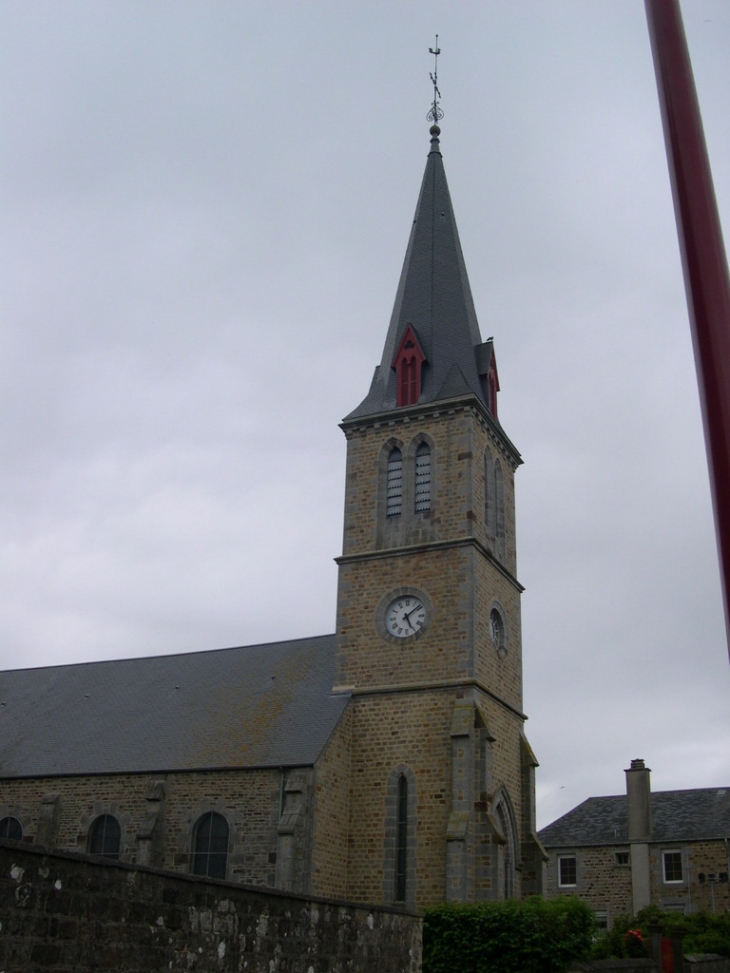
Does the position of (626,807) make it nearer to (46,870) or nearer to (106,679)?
(106,679)

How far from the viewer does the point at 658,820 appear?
4047 centimetres

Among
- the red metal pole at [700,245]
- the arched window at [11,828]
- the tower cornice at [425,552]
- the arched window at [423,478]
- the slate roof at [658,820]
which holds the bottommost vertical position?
the red metal pole at [700,245]

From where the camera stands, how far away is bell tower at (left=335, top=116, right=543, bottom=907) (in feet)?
81.9

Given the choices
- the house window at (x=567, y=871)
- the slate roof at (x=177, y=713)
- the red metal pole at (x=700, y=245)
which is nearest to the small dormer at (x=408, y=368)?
the slate roof at (x=177, y=713)

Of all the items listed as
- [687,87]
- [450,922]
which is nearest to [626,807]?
[450,922]

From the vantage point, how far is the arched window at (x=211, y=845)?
1001 inches

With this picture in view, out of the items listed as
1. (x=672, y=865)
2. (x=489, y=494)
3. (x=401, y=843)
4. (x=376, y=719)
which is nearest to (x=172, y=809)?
(x=376, y=719)

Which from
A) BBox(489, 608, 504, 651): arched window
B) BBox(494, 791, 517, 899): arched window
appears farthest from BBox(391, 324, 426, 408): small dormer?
BBox(494, 791, 517, 899): arched window

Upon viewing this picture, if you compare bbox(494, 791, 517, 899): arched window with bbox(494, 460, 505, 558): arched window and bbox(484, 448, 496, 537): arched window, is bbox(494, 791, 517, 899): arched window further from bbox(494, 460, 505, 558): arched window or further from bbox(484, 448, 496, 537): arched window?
bbox(484, 448, 496, 537): arched window

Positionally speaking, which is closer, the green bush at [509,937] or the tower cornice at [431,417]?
the green bush at [509,937]

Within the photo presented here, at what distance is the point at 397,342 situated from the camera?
3222 centimetres

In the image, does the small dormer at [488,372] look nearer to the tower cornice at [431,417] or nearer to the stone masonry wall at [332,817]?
the tower cornice at [431,417]

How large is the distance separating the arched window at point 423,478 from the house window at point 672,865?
18873 mm

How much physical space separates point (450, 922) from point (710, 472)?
830 inches
